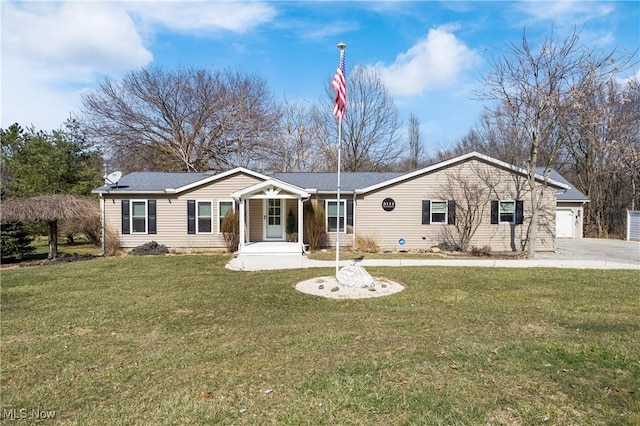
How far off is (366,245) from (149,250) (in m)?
9.15

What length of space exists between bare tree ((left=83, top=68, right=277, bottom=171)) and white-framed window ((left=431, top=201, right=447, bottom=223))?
57.9 ft

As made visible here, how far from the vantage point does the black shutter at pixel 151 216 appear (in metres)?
16.1

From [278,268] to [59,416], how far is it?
27.0ft

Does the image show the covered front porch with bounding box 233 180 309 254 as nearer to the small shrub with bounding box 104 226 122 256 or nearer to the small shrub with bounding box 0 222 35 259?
the small shrub with bounding box 104 226 122 256

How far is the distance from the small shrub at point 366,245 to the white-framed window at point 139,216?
30.3 feet

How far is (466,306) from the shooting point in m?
7.13

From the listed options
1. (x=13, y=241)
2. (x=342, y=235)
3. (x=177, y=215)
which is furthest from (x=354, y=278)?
(x=13, y=241)

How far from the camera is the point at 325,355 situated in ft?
15.5

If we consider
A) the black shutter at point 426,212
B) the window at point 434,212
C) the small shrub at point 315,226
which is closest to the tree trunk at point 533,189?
the window at point 434,212

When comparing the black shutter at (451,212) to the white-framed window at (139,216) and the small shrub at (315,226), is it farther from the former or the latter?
the white-framed window at (139,216)

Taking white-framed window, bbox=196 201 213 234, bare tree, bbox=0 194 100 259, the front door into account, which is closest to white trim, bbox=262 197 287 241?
the front door

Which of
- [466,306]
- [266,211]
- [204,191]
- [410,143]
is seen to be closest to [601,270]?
[466,306]

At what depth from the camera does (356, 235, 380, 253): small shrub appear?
15969 millimetres

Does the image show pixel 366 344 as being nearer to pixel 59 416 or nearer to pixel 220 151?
pixel 59 416
